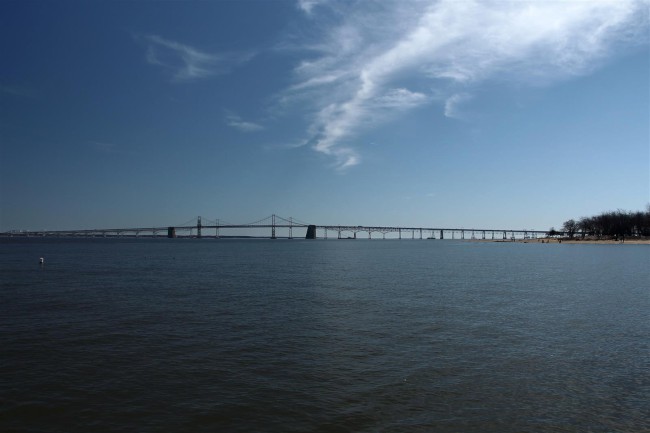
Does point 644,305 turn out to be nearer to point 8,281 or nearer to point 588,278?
point 588,278

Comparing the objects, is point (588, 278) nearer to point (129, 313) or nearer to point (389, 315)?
point (389, 315)

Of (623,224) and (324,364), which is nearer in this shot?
(324,364)

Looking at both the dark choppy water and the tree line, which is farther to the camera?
the tree line

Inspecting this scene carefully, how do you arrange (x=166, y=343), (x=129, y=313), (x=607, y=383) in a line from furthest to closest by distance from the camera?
(x=129, y=313), (x=166, y=343), (x=607, y=383)

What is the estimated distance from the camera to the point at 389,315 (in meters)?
22.3

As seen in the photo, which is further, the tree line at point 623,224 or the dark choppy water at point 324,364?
the tree line at point 623,224

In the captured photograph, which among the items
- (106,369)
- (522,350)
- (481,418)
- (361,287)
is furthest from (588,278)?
(106,369)

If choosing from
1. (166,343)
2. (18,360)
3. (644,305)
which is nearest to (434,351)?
(166,343)

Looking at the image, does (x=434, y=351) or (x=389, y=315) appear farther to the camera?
(x=389, y=315)

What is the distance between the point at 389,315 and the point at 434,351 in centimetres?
683

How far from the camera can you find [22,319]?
2097 cm

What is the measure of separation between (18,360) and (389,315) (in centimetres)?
1508

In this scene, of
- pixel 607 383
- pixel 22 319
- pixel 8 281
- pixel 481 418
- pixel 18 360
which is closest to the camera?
pixel 481 418

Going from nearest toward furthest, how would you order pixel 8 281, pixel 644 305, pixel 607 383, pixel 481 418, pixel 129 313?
pixel 481 418 → pixel 607 383 → pixel 129 313 → pixel 644 305 → pixel 8 281
